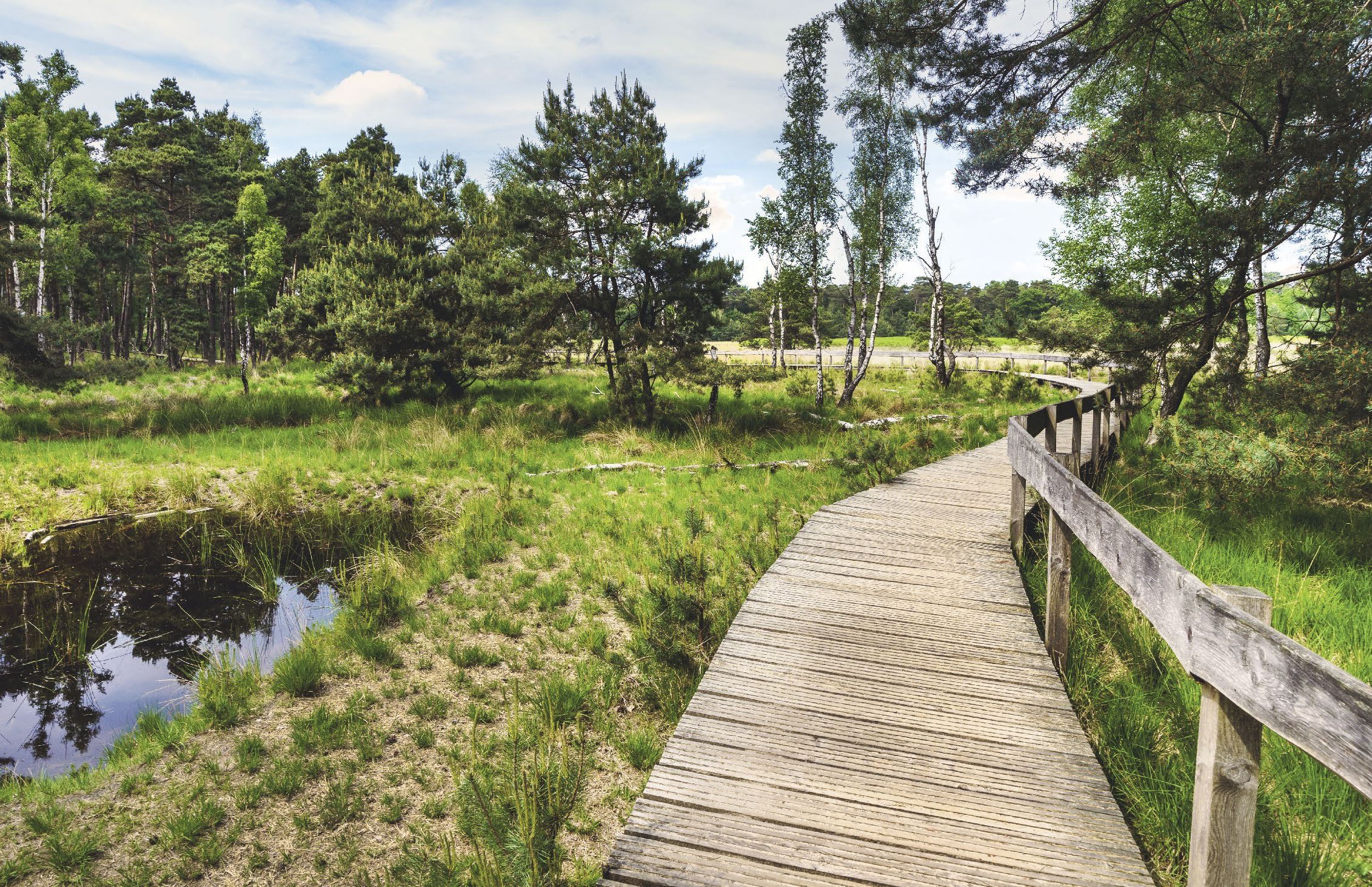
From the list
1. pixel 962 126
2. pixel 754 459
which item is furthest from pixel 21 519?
pixel 962 126

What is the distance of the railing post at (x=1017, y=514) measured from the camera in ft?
18.8

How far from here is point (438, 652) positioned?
5.57 m

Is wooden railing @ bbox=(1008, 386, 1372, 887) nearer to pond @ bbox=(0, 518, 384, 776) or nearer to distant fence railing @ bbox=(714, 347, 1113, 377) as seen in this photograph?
pond @ bbox=(0, 518, 384, 776)

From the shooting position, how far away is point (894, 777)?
2887 millimetres

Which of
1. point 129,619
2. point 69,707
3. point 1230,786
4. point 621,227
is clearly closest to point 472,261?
point 621,227

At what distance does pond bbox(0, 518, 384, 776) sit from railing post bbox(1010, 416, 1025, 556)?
279 inches

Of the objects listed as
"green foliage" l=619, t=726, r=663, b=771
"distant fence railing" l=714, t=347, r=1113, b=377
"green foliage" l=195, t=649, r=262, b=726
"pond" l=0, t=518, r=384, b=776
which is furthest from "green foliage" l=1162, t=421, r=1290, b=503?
"distant fence railing" l=714, t=347, r=1113, b=377

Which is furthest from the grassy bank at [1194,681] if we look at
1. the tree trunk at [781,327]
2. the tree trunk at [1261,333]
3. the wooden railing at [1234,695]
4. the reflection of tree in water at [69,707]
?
the tree trunk at [781,327]

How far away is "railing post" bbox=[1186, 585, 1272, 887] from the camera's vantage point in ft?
6.06

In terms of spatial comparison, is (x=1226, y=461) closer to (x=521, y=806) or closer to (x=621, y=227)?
(x=521, y=806)

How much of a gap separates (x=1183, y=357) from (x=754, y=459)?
6.63 metres

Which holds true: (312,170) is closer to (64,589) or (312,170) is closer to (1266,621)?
(64,589)

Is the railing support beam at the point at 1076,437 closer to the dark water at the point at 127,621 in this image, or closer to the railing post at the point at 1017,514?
the railing post at the point at 1017,514

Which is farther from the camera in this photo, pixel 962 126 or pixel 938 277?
pixel 938 277
